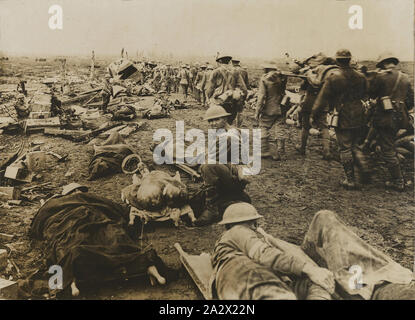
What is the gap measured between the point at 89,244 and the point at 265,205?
243 centimetres

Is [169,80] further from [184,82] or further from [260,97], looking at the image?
[260,97]

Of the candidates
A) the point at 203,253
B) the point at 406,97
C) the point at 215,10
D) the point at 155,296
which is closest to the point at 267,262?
the point at 203,253

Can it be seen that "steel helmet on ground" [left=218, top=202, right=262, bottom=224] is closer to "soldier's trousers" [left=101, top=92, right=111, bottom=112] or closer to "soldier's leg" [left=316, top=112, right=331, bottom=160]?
"soldier's leg" [left=316, top=112, right=331, bottom=160]

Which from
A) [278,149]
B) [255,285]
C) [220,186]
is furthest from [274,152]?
[255,285]

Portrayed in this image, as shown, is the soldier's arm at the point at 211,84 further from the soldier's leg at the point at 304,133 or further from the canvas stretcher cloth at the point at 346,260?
the canvas stretcher cloth at the point at 346,260

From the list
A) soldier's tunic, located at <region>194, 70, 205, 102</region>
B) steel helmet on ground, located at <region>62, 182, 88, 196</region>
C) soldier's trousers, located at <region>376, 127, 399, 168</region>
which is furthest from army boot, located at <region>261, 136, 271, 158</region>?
steel helmet on ground, located at <region>62, 182, 88, 196</region>

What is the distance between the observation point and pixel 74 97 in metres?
6.26

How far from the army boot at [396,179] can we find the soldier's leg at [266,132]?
179 cm

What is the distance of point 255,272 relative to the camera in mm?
4574

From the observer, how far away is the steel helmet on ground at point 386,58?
5695 millimetres

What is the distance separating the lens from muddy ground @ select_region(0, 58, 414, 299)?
5141 millimetres

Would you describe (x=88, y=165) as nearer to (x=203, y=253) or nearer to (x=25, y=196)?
(x=25, y=196)

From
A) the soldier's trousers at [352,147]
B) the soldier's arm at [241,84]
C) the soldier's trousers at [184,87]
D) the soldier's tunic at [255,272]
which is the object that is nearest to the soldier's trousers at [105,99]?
the soldier's trousers at [184,87]

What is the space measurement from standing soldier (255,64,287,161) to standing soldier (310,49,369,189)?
22.7 inches
